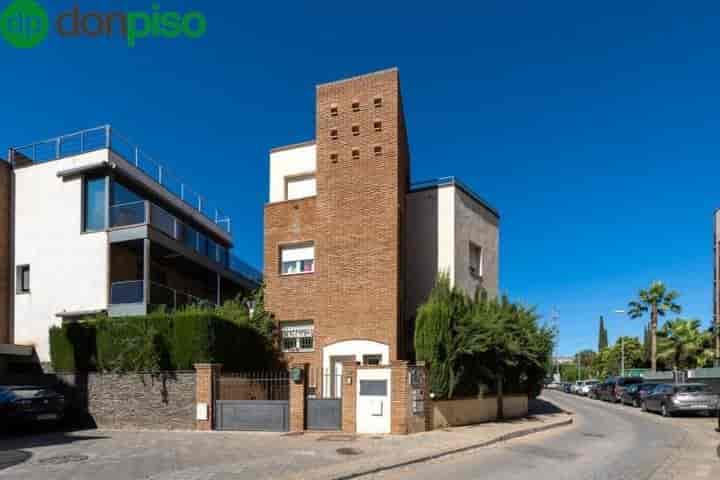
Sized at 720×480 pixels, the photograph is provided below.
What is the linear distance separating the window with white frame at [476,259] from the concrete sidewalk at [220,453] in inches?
342

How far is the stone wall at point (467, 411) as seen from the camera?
16078mm

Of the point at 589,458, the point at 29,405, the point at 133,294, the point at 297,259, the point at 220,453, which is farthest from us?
the point at 297,259

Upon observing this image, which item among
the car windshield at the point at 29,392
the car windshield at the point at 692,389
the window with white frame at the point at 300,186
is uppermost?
the window with white frame at the point at 300,186

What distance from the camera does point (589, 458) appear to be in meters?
12.0

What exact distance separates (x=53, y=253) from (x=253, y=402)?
11668mm

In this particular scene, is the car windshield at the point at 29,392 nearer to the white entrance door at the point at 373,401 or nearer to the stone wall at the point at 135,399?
the stone wall at the point at 135,399

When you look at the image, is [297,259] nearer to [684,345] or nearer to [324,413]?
[324,413]

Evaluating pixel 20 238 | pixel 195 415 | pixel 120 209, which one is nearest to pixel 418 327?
pixel 195 415

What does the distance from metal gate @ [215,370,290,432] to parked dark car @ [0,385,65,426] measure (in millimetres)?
4563

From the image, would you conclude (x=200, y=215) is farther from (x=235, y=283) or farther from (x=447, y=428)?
(x=447, y=428)

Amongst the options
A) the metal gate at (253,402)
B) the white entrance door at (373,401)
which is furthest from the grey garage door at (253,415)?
the white entrance door at (373,401)

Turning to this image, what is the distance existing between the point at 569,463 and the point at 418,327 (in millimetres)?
6906

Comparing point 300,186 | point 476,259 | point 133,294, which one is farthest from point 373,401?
point 476,259

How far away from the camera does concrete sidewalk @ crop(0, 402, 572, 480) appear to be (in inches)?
401
